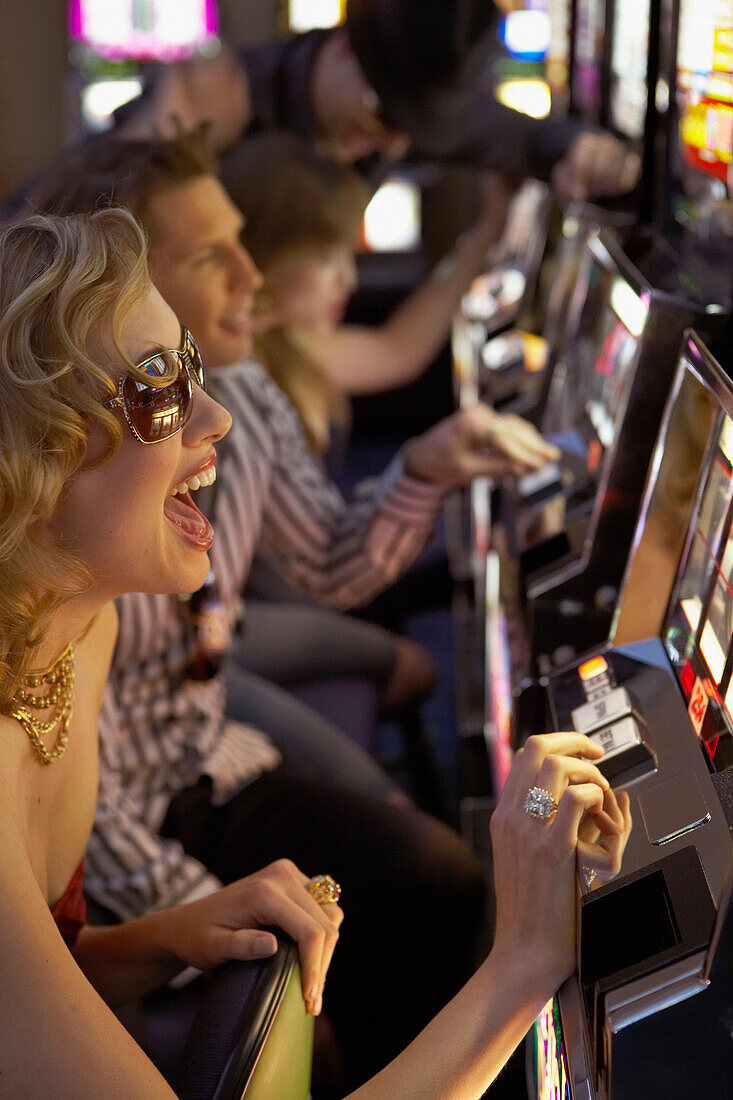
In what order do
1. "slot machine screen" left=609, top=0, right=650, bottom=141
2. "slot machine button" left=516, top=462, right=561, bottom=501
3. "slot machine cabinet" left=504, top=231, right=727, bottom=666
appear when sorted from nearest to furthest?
1. "slot machine cabinet" left=504, top=231, right=727, bottom=666
2. "slot machine button" left=516, top=462, right=561, bottom=501
3. "slot machine screen" left=609, top=0, right=650, bottom=141

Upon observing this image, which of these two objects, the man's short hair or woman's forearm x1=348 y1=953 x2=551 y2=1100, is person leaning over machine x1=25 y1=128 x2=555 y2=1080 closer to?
the man's short hair

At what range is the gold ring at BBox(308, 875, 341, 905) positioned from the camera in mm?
1089

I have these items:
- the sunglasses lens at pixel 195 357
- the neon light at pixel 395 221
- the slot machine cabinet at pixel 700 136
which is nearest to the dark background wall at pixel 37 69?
the neon light at pixel 395 221

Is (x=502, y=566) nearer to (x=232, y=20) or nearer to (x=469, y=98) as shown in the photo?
(x=469, y=98)

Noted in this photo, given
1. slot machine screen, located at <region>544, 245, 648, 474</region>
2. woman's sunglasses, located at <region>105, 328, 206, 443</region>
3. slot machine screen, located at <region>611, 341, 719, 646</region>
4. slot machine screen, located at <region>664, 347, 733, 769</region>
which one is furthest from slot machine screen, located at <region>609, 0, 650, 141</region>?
woman's sunglasses, located at <region>105, 328, 206, 443</region>

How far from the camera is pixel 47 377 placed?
2.96 feet

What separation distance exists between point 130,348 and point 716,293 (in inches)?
32.1

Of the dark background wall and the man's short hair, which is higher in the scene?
the man's short hair

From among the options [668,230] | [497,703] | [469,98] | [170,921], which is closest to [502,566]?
[497,703]

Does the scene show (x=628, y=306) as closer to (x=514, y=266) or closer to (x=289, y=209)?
(x=289, y=209)

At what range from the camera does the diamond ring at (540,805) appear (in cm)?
91

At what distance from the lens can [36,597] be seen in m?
0.99

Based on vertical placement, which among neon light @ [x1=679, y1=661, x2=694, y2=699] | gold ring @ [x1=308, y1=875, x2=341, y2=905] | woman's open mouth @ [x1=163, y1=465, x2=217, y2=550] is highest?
woman's open mouth @ [x1=163, y1=465, x2=217, y2=550]

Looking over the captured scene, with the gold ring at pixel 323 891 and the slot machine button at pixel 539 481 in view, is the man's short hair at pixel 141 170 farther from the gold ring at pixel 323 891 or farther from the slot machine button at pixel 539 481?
the gold ring at pixel 323 891
